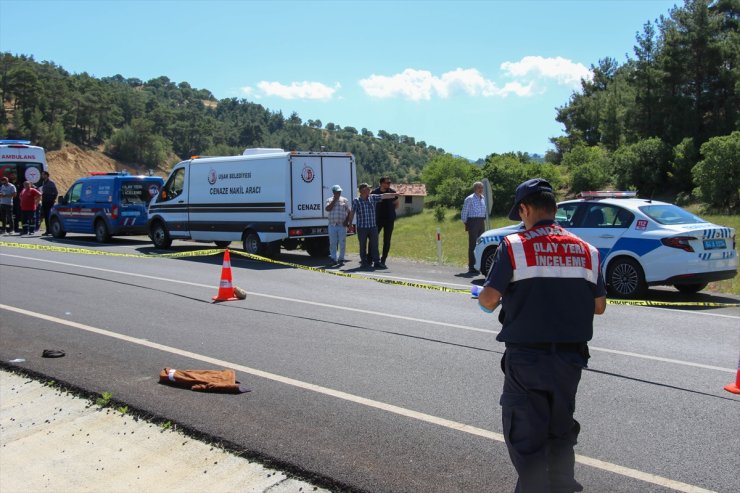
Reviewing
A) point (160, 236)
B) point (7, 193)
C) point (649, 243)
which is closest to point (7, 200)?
point (7, 193)

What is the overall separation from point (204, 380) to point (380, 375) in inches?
63.3

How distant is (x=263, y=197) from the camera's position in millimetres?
16094

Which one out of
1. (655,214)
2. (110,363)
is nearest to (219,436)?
(110,363)

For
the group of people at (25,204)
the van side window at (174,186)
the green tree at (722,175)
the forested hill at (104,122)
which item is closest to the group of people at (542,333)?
the van side window at (174,186)

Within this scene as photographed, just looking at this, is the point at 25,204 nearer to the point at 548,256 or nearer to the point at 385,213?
the point at 385,213

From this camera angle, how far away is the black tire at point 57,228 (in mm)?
22156

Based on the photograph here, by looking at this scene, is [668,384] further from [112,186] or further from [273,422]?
[112,186]

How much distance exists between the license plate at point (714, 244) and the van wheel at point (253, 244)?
9686mm

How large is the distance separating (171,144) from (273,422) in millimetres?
125513

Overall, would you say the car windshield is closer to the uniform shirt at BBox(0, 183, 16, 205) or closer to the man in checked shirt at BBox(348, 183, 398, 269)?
the man in checked shirt at BBox(348, 183, 398, 269)

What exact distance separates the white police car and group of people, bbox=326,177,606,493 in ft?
25.2

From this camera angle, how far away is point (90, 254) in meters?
17.3

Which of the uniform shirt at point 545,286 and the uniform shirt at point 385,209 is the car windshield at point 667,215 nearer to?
the uniform shirt at point 385,209

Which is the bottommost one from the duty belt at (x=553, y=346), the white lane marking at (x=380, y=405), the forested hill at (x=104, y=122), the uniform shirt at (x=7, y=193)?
the white lane marking at (x=380, y=405)
